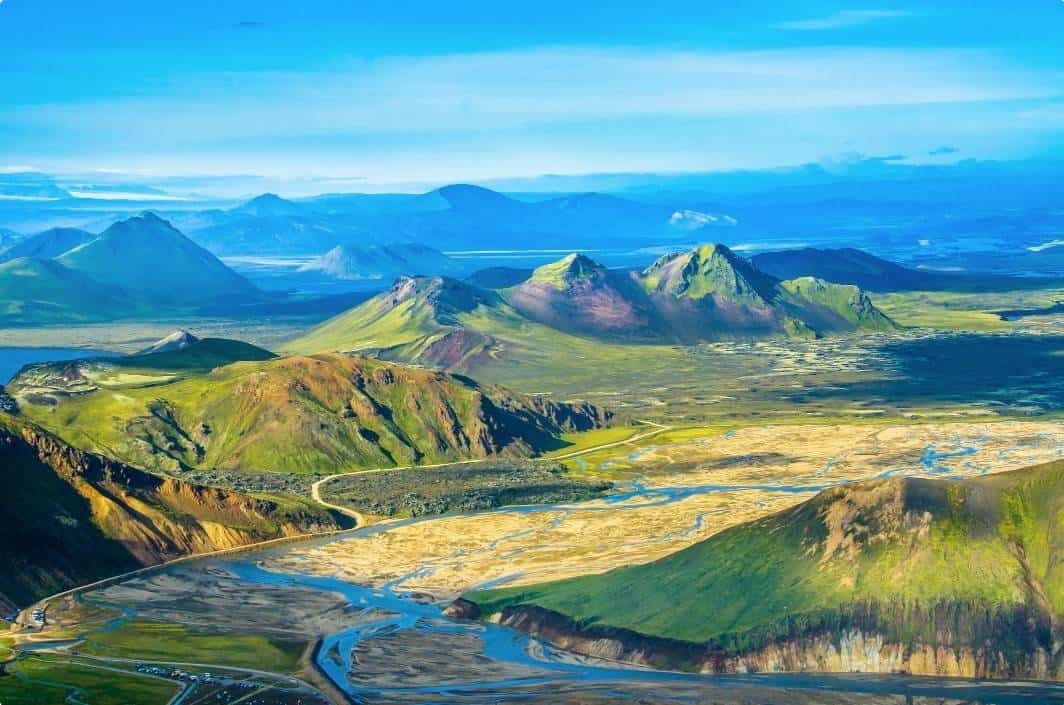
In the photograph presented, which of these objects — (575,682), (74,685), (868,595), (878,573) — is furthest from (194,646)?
(878,573)

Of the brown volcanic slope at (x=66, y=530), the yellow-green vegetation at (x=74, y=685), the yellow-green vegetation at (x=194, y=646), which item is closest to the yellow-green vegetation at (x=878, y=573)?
the yellow-green vegetation at (x=194, y=646)

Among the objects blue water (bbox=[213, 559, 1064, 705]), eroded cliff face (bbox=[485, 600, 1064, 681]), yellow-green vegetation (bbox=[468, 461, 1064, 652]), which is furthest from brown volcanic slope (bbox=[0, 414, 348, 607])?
eroded cliff face (bbox=[485, 600, 1064, 681])

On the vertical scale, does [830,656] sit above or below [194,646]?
above

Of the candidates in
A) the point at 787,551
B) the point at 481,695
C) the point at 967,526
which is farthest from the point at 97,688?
the point at 967,526

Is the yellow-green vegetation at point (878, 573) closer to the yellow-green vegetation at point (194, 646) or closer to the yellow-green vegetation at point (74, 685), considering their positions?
the yellow-green vegetation at point (194, 646)

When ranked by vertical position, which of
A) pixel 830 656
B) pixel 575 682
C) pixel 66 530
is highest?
pixel 66 530

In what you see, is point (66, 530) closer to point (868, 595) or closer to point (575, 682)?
point (575, 682)

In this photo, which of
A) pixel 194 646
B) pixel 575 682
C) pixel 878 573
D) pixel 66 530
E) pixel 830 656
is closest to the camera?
pixel 575 682
